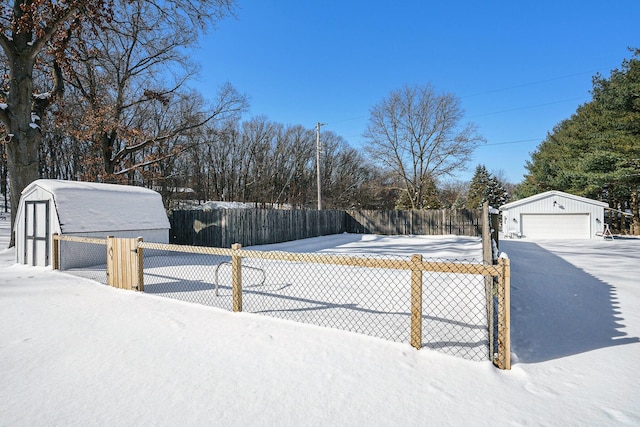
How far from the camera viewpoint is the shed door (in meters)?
8.38

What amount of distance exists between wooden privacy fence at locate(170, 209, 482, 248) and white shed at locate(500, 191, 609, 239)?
91.0 inches

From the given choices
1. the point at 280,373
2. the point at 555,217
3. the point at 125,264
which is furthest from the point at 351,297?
the point at 555,217

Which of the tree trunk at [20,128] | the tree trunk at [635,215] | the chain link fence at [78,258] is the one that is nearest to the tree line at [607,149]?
the tree trunk at [635,215]

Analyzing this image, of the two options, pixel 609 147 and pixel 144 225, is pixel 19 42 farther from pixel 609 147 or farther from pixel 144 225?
pixel 609 147

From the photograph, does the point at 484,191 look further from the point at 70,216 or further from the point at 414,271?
the point at 414,271

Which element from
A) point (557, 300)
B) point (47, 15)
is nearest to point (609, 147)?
point (557, 300)

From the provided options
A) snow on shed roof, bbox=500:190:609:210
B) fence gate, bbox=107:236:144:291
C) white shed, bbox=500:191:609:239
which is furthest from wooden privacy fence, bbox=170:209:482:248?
fence gate, bbox=107:236:144:291

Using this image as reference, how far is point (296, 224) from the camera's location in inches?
679

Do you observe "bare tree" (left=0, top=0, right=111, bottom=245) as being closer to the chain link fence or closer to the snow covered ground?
the chain link fence

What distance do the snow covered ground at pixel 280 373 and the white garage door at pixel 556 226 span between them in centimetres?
1633

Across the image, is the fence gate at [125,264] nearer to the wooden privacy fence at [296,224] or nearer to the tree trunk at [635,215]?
the wooden privacy fence at [296,224]

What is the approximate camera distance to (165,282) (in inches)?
261

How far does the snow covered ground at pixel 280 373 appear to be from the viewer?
7.17 feet

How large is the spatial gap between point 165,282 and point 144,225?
4.94 meters
